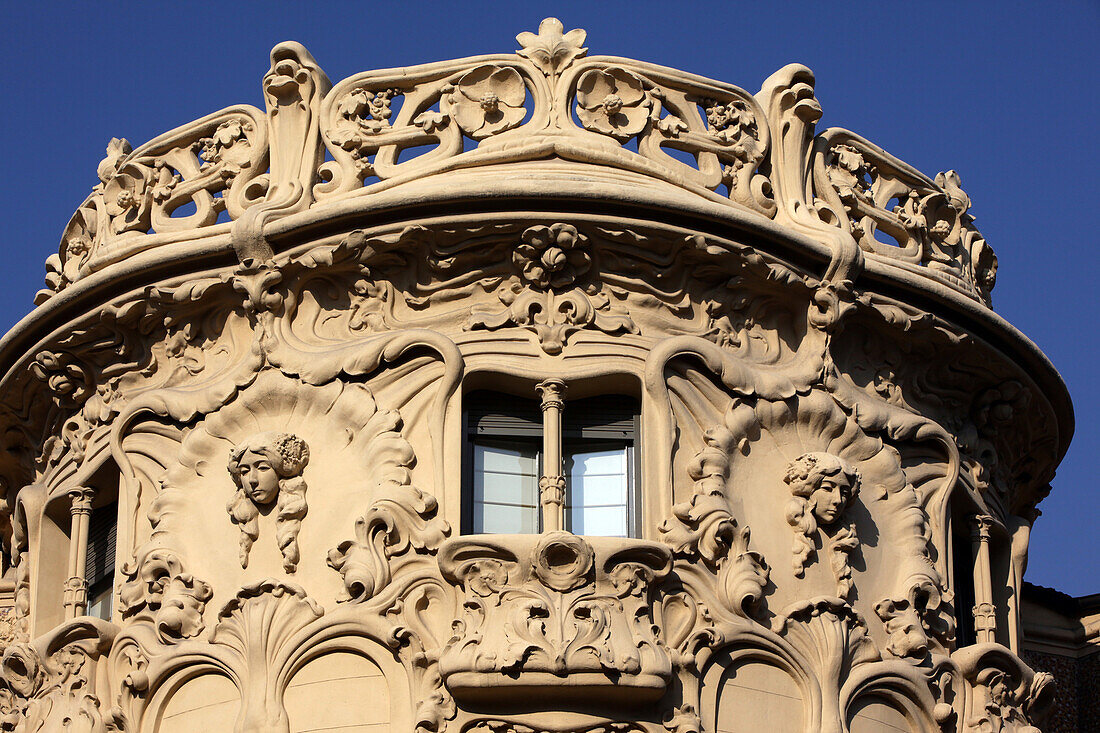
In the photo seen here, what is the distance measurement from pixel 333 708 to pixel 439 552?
1385 millimetres

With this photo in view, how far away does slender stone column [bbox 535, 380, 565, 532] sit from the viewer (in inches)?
621

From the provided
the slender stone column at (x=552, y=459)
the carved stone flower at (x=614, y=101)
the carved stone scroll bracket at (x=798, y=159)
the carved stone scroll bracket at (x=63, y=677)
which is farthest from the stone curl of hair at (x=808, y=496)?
the carved stone scroll bracket at (x=63, y=677)

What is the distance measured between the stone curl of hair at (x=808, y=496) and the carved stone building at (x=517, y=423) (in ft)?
0.11

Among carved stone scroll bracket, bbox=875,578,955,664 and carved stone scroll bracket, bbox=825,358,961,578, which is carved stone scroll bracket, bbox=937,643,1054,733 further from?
carved stone scroll bracket, bbox=825,358,961,578

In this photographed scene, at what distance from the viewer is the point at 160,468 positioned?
16984mm

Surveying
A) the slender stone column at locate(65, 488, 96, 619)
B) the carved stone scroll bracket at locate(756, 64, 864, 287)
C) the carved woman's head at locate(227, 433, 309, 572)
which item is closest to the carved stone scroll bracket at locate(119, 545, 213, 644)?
the carved woman's head at locate(227, 433, 309, 572)

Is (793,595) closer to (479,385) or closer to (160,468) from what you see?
(479,385)

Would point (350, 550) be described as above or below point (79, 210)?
below

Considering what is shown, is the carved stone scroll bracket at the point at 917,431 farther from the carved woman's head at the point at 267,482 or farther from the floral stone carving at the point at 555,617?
the carved woman's head at the point at 267,482

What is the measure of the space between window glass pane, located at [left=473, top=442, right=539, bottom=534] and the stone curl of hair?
79.1 inches

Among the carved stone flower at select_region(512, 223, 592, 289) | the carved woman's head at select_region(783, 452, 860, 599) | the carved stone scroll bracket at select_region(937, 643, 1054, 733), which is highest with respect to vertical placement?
the carved stone flower at select_region(512, 223, 592, 289)

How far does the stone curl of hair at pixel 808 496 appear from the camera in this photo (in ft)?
53.3

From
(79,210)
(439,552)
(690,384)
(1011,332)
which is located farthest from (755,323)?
(79,210)

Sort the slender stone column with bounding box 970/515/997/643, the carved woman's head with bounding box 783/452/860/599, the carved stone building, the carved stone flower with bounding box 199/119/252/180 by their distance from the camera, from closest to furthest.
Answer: the carved stone building, the carved woman's head with bounding box 783/452/860/599, the slender stone column with bounding box 970/515/997/643, the carved stone flower with bounding box 199/119/252/180
